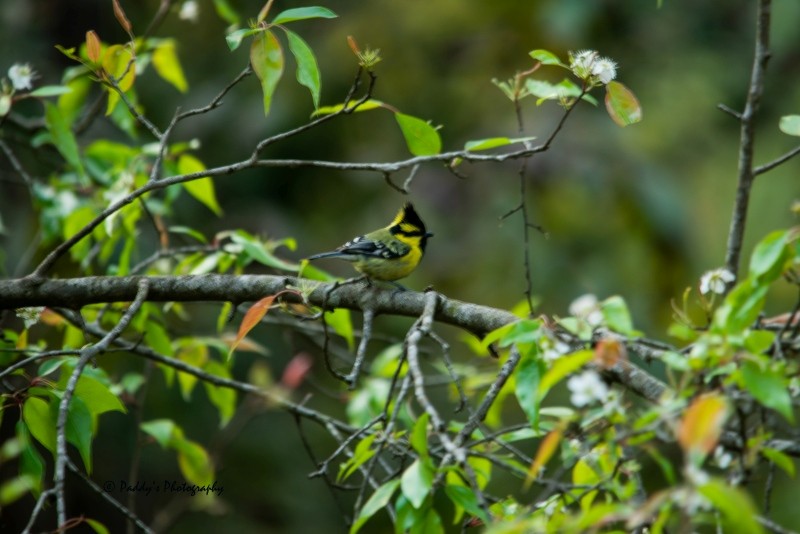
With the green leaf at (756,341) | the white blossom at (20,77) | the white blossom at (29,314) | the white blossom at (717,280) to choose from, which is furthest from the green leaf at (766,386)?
the white blossom at (20,77)

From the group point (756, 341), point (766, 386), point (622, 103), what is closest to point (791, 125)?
point (622, 103)

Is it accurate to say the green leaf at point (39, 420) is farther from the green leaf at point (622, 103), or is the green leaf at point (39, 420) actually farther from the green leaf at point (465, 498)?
the green leaf at point (622, 103)

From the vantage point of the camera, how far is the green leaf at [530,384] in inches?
73.7

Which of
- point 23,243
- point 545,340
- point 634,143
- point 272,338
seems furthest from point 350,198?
point 545,340

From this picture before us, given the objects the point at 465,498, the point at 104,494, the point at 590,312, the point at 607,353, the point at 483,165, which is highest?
the point at 607,353

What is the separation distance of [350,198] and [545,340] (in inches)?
256

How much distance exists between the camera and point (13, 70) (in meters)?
3.29

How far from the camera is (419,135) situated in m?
2.49

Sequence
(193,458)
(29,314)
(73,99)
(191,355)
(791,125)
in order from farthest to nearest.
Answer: (73,99)
(191,355)
(193,458)
(29,314)
(791,125)

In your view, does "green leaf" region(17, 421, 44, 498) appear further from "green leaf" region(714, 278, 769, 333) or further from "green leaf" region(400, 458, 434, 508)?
"green leaf" region(714, 278, 769, 333)

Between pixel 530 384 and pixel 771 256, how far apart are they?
0.53 meters

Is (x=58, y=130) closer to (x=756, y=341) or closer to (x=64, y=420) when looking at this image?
(x=64, y=420)

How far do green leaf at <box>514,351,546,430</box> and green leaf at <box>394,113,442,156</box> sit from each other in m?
0.79

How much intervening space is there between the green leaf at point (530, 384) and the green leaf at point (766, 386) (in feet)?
1.32
